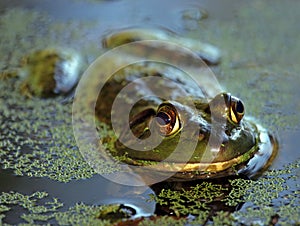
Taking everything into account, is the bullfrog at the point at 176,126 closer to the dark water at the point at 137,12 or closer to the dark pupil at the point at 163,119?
the dark pupil at the point at 163,119

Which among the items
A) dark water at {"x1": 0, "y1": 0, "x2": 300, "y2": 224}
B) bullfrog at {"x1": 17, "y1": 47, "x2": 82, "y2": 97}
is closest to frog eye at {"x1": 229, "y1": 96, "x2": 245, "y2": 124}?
bullfrog at {"x1": 17, "y1": 47, "x2": 82, "y2": 97}

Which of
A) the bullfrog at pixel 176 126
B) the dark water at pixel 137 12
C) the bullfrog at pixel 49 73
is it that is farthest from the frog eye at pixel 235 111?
the dark water at pixel 137 12

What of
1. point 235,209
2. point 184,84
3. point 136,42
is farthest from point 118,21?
point 235,209

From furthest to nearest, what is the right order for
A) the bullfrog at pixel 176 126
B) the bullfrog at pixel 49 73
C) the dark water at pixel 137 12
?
the dark water at pixel 137 12, the bullfrog at pixel 49 73, the bullfrog at pixel 176 126

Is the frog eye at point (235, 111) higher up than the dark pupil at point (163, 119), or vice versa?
the frog eye at point (235, 111)

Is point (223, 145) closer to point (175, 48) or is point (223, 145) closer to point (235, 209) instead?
point (235, 209)

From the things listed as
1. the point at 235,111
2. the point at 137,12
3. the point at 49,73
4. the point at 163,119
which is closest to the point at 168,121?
the point at 163,119

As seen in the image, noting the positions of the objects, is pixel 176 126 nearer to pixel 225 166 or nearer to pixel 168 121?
pixel 168 121

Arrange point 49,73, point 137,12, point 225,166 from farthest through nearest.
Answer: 1. point 137,12
2. point 49,73
3. point 225,166
